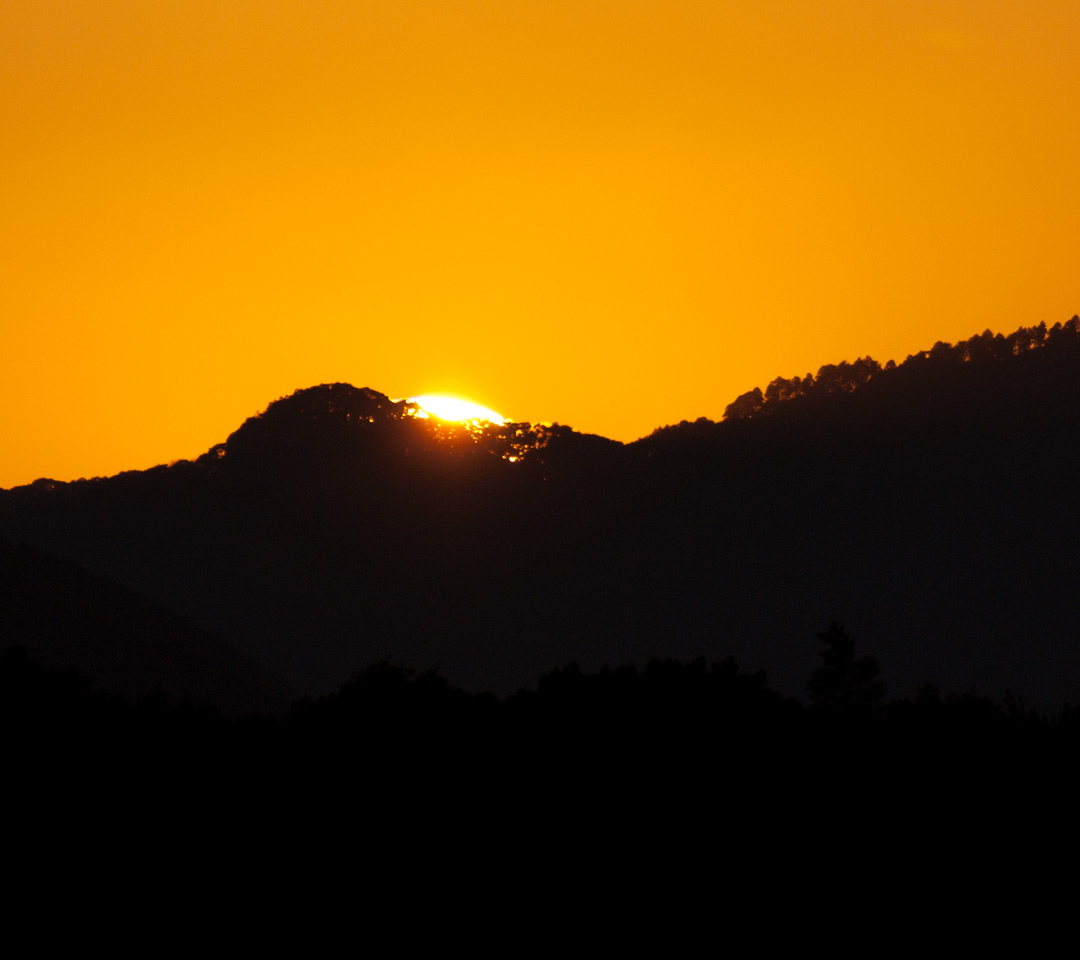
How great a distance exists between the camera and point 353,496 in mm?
197000

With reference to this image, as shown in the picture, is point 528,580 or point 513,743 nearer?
point 513,743

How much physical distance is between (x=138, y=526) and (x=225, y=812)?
155 metres

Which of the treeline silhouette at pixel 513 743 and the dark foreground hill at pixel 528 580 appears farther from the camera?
the dark foreground hill at pixel 528 580

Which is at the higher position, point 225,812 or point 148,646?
point 148,646

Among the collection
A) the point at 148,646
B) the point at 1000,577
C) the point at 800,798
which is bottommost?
the point at 800,798

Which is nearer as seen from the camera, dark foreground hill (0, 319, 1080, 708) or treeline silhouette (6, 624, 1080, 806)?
treeline silhouette (6, 624, 1080, 806)

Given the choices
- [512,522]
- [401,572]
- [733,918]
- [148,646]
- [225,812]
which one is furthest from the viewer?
[512,522]

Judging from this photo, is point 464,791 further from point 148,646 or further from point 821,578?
point 821,578

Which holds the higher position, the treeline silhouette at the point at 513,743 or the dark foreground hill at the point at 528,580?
the dark foreground hill at the point at 528,580

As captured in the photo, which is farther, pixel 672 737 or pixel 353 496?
pixel 353 496

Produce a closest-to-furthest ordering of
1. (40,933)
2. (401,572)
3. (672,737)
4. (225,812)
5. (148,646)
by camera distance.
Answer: (40,933)
(225,812)
(672,737)
(148,646)
(401,572)

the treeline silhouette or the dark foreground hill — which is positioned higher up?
the dark foreground hill

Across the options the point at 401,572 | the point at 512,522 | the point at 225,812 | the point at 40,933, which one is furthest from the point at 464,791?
the point at 512,522

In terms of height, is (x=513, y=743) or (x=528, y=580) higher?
(x=528, y=580)
